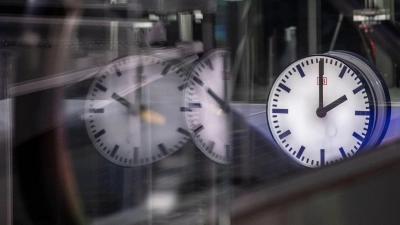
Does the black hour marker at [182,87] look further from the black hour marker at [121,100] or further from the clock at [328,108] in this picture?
the clock at [328,108]

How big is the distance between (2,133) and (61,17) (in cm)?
43

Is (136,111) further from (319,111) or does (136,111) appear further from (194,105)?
(319,111)

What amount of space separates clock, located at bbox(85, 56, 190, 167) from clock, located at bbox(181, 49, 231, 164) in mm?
41

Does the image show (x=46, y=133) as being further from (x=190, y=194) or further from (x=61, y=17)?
(x=190, y=194)

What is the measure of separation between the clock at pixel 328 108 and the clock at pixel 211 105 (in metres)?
0.15

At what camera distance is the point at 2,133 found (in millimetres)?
2965

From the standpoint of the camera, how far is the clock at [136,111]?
2652 mm

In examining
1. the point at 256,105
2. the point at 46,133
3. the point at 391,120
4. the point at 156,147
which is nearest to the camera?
the point at 391,120

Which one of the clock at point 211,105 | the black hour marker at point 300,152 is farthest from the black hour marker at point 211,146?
the black hour marker at point 300,152

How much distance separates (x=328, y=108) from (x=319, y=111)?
25 millimetres

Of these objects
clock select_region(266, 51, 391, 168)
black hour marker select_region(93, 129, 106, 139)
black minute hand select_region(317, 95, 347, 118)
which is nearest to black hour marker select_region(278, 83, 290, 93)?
clock select_region(266, 51, 391, 168)

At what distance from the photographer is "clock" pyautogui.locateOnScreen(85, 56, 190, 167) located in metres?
2.65

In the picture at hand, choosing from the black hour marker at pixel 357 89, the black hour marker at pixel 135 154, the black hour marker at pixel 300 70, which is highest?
the black hour marker at pixel 300 70

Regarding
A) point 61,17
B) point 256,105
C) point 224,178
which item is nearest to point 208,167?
point 224,178
